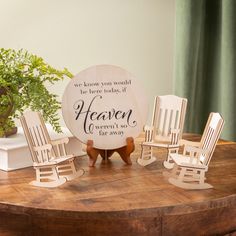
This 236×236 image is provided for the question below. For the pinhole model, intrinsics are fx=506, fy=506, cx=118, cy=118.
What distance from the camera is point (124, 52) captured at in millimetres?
2672

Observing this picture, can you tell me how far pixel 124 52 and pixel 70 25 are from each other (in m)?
0.34

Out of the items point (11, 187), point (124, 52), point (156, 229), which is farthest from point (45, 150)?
point (124, 52)

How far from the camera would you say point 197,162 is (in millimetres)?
1445

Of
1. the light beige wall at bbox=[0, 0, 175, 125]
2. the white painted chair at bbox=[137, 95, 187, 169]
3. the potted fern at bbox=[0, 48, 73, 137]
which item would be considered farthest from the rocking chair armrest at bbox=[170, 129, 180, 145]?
the light beige wall at bbox=[0, 0, 175, 125]

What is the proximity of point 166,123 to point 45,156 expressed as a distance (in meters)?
0.45

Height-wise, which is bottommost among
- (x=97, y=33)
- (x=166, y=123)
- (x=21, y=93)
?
(x=166, y=123)

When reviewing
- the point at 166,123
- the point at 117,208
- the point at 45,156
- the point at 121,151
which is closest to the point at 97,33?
the point at 166,123

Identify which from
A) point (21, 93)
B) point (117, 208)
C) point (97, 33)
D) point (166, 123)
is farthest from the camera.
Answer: point (97, 33)

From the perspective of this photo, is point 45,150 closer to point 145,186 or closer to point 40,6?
point 145,186

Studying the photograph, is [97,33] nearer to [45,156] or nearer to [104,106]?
[104,106]

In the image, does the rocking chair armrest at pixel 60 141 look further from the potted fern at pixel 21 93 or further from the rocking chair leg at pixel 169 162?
the rocking chair leg at pixel 169 162

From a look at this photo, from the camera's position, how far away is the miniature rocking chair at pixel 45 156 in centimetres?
140

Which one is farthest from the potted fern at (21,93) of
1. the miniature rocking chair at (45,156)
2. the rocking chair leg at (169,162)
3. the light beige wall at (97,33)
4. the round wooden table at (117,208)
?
the light beige wall at (97,33)

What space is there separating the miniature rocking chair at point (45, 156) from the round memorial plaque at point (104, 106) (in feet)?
0.27
